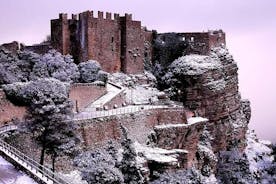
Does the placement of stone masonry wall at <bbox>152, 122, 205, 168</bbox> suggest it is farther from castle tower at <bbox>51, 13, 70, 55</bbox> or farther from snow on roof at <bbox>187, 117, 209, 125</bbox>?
castle tower at <bbox>51, 13, 70, 55</bbox>

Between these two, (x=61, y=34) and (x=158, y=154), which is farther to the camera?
(x=61, y=34)

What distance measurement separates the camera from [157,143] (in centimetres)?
4081

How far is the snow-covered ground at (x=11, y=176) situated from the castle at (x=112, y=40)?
65.1 ft

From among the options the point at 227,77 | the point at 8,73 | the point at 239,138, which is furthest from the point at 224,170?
the point at 8,73

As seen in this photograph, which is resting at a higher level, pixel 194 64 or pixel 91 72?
pixel 194 64

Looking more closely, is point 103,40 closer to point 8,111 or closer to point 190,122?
point 190,122

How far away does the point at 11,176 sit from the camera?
86.1ft

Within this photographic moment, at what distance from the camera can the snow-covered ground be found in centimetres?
2569

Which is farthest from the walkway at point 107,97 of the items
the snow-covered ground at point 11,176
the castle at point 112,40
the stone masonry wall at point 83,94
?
the snow-covered ground at point 11,176

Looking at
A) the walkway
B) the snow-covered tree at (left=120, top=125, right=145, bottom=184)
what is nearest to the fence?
the walkway

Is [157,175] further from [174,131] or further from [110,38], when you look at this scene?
[110,38]

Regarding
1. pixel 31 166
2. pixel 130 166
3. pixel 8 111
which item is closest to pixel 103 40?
pixel 8 111

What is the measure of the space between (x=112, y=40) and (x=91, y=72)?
534 centimetres

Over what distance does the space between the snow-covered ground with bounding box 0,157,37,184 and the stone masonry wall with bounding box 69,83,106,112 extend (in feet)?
44.0
